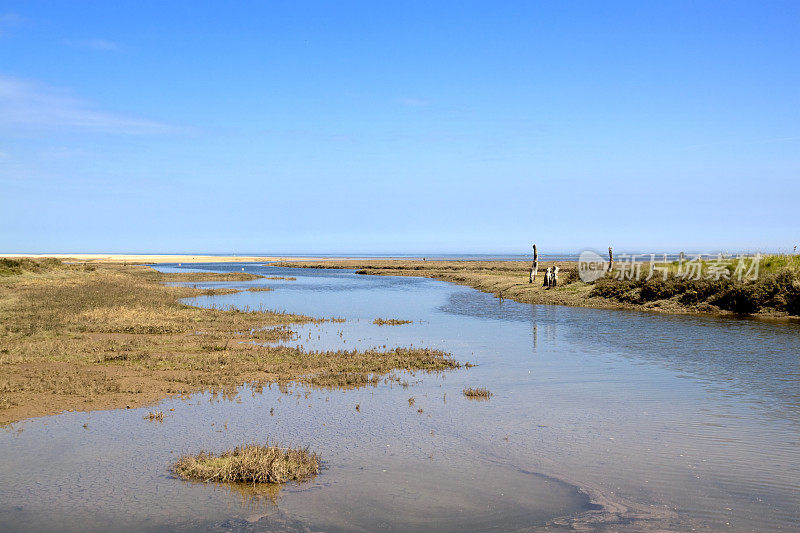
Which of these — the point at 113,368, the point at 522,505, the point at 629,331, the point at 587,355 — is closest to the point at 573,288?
the point at 629,331

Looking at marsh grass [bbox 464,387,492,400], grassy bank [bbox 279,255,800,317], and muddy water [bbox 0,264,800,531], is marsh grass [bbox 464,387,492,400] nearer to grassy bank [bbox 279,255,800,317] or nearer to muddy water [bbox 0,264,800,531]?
muddy water [bbox 0,264,800,531]

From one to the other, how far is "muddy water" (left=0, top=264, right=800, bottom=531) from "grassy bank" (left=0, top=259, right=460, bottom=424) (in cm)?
153

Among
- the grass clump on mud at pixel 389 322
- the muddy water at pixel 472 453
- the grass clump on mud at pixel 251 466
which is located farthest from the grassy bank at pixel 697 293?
the grass clump on mud at pixel 251 466

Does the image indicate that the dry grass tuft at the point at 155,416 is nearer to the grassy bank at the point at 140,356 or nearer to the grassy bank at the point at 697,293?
the grassy bank at the point at 140,356

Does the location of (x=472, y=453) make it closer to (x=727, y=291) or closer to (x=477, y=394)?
(x=477, y=394)

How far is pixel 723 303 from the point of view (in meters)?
36.4

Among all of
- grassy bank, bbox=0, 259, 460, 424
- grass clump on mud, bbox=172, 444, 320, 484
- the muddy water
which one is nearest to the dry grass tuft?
the muddy water

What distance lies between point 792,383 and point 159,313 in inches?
1128

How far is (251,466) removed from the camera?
1005 cm

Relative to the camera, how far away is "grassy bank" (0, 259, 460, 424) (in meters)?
15.8

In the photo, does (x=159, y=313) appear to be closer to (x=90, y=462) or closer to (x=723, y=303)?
(x=90, y=462)

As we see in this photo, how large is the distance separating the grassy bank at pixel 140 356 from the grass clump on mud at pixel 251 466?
569cm

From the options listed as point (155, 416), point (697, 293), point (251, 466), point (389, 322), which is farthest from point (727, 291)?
point (251, 466)

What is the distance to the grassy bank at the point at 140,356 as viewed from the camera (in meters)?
15.8
